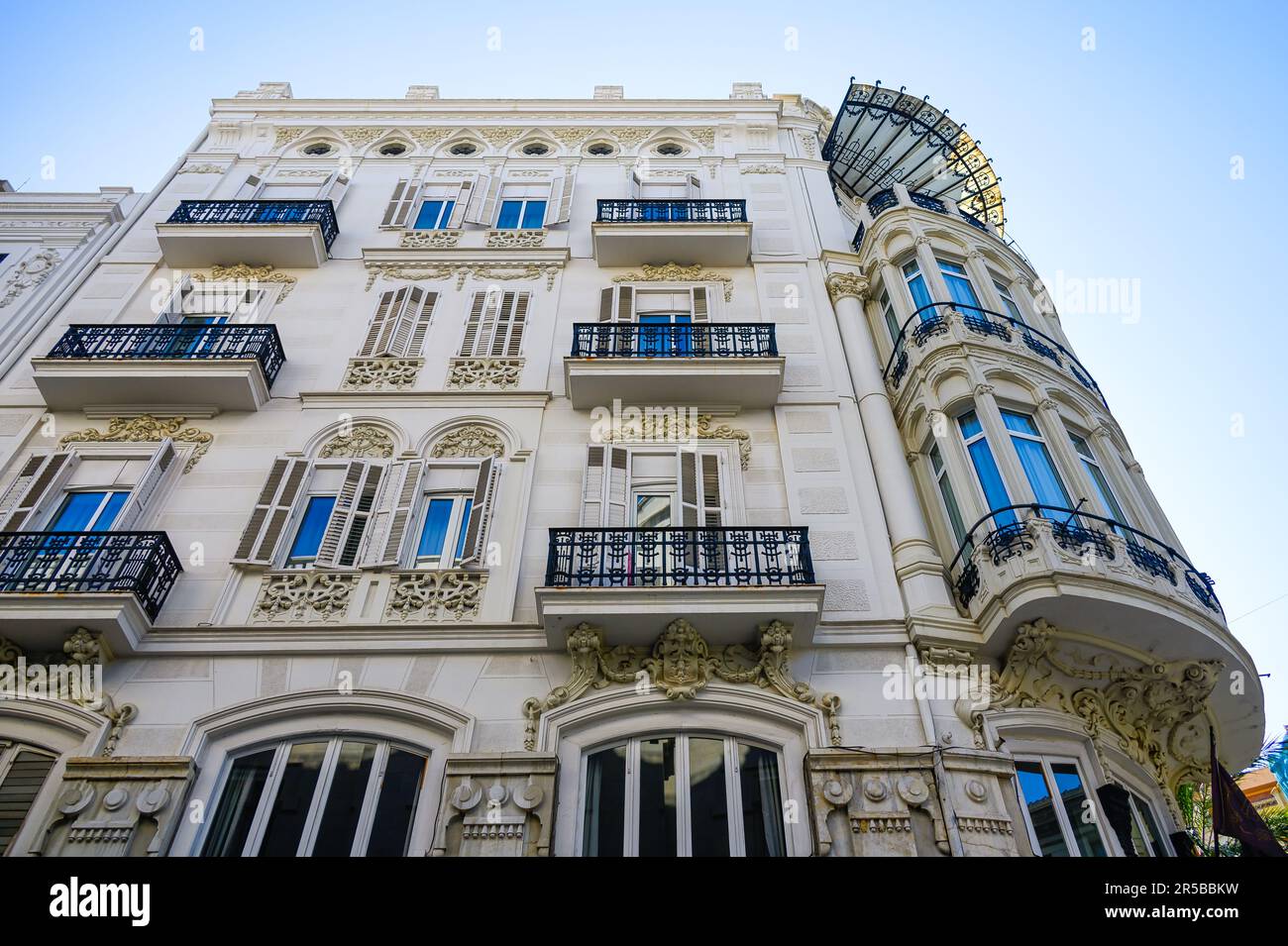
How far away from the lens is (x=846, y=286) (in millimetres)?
13719

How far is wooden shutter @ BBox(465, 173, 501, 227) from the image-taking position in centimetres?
1571

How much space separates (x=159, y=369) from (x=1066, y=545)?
35.8ft

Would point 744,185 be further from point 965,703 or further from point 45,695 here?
point 45,695

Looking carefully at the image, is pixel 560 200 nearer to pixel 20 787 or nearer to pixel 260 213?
pixel 260 213

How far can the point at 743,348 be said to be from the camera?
1214cm

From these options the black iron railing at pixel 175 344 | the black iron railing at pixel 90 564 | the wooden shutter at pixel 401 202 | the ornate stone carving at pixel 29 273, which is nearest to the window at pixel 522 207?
the wooden shutter at pixel 401 202

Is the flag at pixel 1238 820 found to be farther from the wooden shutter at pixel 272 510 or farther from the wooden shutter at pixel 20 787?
the wooden shutter at pixel 20 787

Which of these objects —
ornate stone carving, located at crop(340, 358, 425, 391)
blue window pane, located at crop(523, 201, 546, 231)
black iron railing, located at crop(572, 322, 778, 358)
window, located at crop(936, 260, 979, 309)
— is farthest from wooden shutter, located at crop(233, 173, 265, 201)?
window, located at crop(936, 260, 979, 309)

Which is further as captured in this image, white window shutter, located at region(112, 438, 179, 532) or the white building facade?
white window shutter, located at region(112, 438, 179, 532)

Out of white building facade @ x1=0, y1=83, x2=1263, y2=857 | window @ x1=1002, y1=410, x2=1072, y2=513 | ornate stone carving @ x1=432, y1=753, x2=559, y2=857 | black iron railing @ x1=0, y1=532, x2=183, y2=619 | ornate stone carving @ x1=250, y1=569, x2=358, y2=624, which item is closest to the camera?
ornate stone carving @ x1=432, y1=753, x2=559, y2=857

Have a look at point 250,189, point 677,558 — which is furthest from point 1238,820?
point 250,189

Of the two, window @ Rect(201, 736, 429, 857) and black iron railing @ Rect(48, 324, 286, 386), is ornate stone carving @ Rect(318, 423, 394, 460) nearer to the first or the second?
black iron railing @ Rect(48, 324, 286, 386)

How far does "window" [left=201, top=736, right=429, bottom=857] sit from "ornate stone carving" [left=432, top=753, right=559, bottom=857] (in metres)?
0.44
